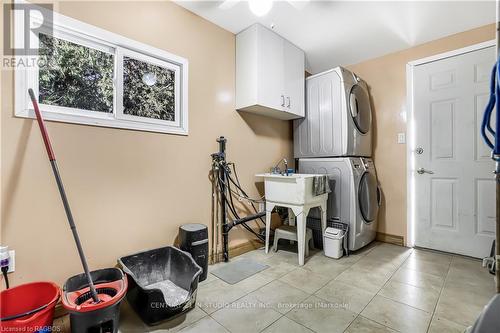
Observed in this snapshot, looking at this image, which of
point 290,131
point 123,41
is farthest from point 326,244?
point 123,41

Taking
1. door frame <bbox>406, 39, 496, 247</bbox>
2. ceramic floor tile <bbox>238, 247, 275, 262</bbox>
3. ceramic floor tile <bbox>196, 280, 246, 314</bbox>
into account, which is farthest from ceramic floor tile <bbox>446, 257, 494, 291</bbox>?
ceramic floor tile <bbox>196, 280, 246, 314</bbox>

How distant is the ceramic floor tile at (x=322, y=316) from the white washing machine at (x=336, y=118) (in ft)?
5.24

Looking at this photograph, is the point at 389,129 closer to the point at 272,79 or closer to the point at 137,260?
the point at 272,79

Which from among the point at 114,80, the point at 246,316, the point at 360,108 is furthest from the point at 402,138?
the point at 114,80

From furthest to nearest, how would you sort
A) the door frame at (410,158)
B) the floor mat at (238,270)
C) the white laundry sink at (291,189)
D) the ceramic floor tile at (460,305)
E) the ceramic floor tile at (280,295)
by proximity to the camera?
the door frame at (410,158) < the white laundry sink at (291,189) < the floor mat at (238,270) < the ceramic floor tile at (280,295) < the ceramic floor tile at (460,305)

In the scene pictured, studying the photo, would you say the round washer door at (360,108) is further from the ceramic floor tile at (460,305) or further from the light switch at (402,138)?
the ceramic floor tile at (460,305)

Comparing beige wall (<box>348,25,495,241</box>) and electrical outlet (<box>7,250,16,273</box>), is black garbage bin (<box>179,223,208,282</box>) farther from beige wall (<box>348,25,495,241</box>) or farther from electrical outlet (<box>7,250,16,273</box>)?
beige wall (<box>348,25,495,241</box>)

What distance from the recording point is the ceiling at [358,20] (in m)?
2.08

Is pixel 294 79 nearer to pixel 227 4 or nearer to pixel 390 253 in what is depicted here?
pixel 227 4

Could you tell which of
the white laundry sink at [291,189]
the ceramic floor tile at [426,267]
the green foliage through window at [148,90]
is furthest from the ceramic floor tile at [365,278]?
the green foliage through window at [148,90]

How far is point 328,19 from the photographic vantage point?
2281 mm

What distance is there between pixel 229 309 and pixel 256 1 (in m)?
2.50

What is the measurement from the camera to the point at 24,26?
1415 millimetres

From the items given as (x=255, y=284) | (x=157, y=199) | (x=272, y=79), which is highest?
(x=272, y=79)
